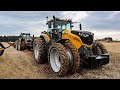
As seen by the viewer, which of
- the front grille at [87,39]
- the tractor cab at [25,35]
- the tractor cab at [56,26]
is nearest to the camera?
the front grille at [87,39]

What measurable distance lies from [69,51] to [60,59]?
0.46 metres

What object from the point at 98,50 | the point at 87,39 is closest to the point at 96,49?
the point at 98,50

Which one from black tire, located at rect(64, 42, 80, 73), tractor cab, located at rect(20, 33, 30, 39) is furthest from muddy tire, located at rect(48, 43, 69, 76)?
tractor cab, located at rect(20, 33, 30, 39)

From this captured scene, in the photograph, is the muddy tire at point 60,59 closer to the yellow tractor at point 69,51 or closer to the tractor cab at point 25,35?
the yellow tractor at point 69,51

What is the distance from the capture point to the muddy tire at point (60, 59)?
24.6 feet

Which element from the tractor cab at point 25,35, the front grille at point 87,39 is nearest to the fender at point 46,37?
the front grille at point 87,39

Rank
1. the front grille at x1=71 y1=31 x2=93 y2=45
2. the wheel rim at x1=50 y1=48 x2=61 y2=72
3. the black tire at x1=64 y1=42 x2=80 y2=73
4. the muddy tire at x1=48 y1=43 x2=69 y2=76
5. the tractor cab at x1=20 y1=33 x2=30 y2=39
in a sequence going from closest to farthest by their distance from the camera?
Result: 1. the muddy tire at x1=48 y1=43 x2=69 y2=76
2. the black tire at x1=64 y1=42 x2=80 y2=73
3. the front grille at x1=71 y1=31 x2=93 y2=45
4. the wheel rim at x1=50 y1=48 x2=61 y2=72
5. the tractor cab at x1=20 y1=33 x2=30 y2=39

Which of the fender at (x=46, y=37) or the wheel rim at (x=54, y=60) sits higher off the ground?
the fender at (x=46, y=37)

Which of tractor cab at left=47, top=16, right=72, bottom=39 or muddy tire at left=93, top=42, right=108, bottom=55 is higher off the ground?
tractor cab at left=47, top=16, right=72, bottom=39

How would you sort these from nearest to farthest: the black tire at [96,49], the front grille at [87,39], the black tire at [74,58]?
1. the black tire at [74,58]
2. the front grille at [87,39]
3. the black tire at [96,49]

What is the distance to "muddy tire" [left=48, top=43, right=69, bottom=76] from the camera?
24.6 feet

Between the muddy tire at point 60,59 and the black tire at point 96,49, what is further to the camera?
the black tire at point 96,49

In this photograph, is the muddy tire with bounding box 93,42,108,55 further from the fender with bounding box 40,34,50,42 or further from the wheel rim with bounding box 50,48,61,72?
the fender with bounding box 40,34,50,42
